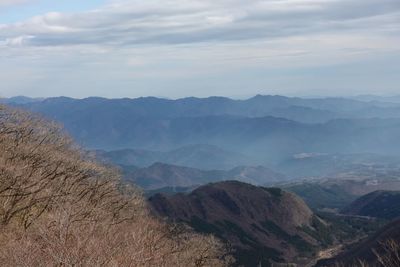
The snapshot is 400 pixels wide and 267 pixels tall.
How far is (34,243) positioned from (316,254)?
124 metres

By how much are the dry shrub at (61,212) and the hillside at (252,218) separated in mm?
68718

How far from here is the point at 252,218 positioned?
16488cm

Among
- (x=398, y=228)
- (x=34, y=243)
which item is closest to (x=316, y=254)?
(x=398, y=228)

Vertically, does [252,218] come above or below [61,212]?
below

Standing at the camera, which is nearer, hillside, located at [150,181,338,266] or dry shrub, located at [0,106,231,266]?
dry shrub, located at [0,106,231,266]

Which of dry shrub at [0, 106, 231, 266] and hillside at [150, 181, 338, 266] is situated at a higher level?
dry shrub at [0, 106, 231, 266]

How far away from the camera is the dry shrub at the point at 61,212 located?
25.0 m

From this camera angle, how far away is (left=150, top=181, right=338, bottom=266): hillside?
Answer: 144000 mm

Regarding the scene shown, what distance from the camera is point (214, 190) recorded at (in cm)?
17788

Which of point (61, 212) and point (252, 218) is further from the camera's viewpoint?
point (252, 218)

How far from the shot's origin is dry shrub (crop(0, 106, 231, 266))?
25.0 m

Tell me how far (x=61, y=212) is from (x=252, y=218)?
134 meters

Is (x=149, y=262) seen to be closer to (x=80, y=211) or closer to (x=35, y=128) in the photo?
(x=80, y=211)

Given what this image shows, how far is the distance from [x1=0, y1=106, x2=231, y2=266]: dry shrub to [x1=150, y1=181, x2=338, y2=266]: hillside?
68718mm
